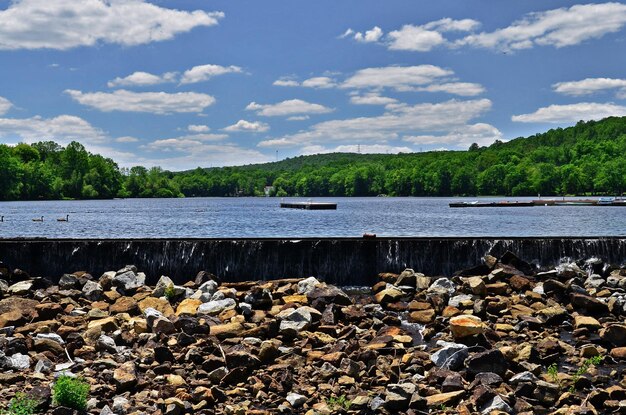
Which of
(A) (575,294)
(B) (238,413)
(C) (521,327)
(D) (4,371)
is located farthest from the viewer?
(A) (575,294)

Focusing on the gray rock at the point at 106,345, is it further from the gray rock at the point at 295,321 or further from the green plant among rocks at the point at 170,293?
the green plant among rocks at the point at 170,293

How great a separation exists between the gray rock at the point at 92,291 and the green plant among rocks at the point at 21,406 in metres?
9.33

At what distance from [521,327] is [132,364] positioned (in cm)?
1050

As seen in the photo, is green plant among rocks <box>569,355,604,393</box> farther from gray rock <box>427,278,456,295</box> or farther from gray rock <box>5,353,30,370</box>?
gray rock <box>5,353,30,370</box>

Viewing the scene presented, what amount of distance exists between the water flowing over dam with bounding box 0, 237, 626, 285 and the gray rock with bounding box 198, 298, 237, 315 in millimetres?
6754

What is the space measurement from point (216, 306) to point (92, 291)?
5.15 metres

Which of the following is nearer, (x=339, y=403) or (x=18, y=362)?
(x=339, y=403)

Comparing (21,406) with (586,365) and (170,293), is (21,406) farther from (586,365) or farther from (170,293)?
(586,365)

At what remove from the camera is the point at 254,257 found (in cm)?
2706

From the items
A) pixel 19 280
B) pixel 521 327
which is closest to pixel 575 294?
pixel 521 327

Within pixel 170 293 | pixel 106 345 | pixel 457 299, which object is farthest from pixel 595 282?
pixel 106 345

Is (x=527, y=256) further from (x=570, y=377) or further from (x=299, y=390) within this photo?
(x=299, y=390)

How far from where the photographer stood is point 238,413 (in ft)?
41.4

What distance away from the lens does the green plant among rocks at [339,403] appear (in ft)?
42.3
